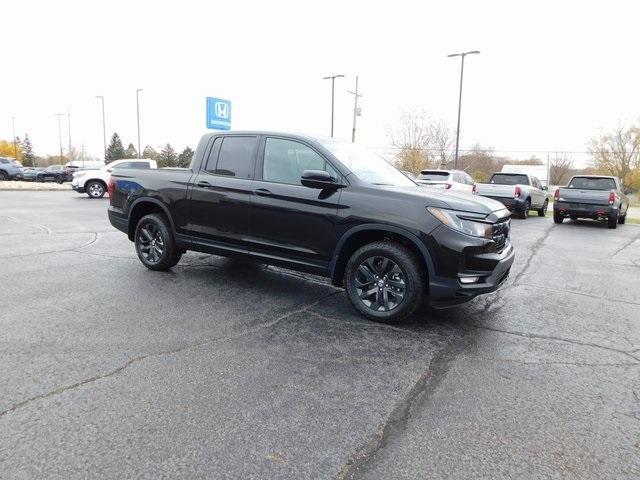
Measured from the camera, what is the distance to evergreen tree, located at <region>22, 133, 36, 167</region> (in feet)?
322

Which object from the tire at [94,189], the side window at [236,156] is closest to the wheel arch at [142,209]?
the side window at [236,156]

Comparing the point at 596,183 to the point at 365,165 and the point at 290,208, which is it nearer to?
the point at 365,165

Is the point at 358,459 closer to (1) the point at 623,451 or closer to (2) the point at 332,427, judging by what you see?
(2) the point at 332,427

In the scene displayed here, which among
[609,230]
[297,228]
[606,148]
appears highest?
[606,148]

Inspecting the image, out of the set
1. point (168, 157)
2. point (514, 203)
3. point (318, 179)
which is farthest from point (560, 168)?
point (318, 179)

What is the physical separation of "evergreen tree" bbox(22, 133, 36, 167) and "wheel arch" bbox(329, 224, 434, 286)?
364ft

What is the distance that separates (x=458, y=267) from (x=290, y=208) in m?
1.87

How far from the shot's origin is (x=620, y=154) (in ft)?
212

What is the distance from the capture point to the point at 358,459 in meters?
2.44

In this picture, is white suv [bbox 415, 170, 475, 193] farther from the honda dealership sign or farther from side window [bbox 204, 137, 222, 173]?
side window [bbox 204, 137, 222, 173]

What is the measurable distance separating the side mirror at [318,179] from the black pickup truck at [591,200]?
13.1 meters

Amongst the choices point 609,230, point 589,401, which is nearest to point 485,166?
point 609,230

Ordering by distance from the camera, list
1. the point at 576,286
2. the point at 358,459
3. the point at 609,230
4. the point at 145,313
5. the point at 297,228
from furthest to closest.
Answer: the point at 609,230 → the point at 576,286 → the point at 297,228 → the point at 145,313 → the point at 358,459

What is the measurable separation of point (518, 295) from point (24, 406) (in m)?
5.26
